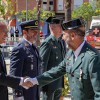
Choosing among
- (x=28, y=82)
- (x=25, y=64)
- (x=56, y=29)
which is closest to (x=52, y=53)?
(x=56, y=29)

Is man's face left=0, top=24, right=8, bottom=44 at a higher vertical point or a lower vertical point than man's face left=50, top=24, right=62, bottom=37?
higher

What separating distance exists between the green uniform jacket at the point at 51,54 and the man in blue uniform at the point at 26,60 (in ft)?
2.00

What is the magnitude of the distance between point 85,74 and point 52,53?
2224 mm

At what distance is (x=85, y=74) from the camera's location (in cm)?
381

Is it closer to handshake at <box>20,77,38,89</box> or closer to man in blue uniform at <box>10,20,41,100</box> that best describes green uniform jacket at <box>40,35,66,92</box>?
man in blue uniform at <box>10,20,41,100</box>

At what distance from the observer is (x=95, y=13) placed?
168ft

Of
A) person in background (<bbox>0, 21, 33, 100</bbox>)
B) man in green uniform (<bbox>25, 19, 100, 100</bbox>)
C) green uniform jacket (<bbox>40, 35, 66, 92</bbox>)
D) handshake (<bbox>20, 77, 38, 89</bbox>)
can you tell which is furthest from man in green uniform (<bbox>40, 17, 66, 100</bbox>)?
man in green uniform (<bbox>25, 19, 100, 100</bbox>)

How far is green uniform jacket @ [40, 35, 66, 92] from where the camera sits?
5.91 meters

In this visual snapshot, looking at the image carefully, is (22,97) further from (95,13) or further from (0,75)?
(95,13)

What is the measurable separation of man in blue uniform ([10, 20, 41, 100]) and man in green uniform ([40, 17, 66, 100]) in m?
0.63

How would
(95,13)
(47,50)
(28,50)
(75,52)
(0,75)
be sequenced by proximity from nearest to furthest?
(75,52) < (0,75) < (28,50) < (47,50) < (95,13)

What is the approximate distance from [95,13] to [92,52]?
4808 centimetres

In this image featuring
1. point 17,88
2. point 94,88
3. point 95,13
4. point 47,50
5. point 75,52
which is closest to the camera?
point 94,88

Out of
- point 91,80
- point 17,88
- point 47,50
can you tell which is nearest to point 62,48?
point 47,50
